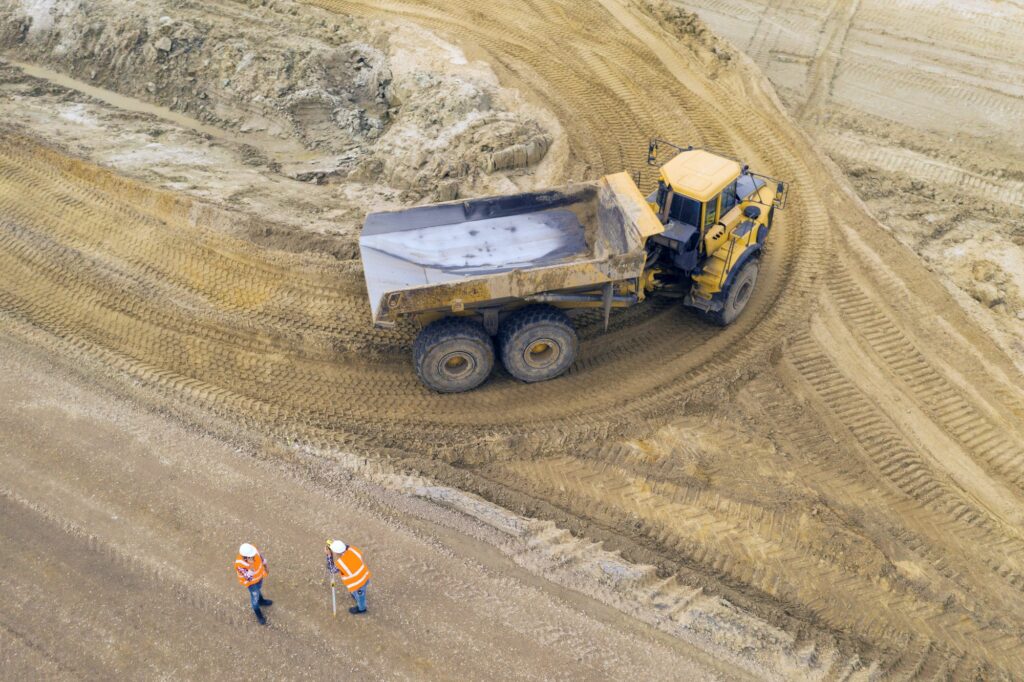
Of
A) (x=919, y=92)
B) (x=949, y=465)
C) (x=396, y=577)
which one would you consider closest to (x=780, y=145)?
(x=919, y=92)

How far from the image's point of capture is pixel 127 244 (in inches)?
405

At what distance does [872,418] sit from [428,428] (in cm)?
516

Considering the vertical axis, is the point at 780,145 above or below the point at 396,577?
above

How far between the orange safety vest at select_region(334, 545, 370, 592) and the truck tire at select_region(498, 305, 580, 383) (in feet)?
10.2

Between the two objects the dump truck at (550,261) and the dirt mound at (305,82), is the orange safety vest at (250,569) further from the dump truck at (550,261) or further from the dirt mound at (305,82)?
the dirt mound at (305,82)

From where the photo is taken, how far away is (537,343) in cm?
831

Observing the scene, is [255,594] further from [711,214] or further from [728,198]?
[728,198]

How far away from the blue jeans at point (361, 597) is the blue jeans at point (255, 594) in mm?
748

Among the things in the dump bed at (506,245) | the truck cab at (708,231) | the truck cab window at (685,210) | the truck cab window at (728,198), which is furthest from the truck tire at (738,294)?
the dump bed at (506,245)

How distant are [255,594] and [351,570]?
2.80ft

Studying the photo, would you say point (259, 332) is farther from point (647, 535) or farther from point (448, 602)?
point (647, 535)

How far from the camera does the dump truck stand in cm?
793

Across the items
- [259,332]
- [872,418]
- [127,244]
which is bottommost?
[872,418]

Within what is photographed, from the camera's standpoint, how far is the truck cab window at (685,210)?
871 centimetres
